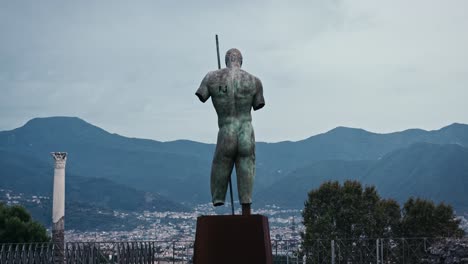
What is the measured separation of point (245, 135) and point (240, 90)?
59 centimetres

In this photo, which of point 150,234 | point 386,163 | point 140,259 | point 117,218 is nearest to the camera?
point 140,259

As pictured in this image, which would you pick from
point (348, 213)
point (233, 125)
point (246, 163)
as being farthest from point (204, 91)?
point (348, 213)

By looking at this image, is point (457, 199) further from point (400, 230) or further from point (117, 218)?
point (400, 230)

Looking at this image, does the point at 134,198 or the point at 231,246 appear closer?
the point at 231,246

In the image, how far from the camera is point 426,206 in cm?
4134

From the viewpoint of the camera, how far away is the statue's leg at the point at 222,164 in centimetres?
1085

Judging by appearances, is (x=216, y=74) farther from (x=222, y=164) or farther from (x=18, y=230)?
(x=18, y=230)

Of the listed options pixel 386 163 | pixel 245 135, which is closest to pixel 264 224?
pixel 245 135

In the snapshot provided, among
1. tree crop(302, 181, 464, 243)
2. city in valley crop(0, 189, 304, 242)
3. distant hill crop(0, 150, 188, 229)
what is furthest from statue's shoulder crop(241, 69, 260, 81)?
distant hill crop(0, 150, 188, 229)

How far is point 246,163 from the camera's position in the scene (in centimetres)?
1094

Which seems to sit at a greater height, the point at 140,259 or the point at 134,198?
the point at 134,198

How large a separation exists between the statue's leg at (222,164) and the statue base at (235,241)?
0.62 m

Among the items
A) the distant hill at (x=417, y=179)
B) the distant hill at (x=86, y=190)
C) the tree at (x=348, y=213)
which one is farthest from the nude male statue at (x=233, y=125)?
the distant hill at (x=86, y=190)

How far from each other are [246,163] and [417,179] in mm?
160934
